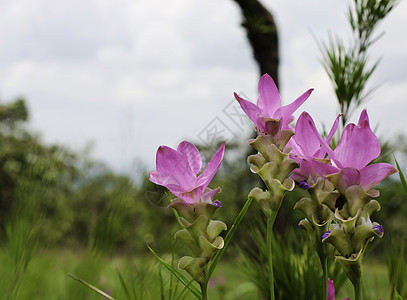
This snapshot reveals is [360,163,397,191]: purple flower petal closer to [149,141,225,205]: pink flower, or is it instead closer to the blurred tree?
[149,141,225,205]: pink flower

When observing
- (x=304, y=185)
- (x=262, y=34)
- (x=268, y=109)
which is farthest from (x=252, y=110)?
(x=262, y=34)

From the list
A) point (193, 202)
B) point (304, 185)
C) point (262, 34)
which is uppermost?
point (262, 34)

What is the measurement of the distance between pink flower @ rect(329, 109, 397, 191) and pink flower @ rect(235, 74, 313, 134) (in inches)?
3.7

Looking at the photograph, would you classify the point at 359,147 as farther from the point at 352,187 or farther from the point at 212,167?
the point at 212,167

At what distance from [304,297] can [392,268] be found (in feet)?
0.77

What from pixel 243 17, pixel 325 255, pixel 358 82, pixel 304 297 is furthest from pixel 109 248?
pixel 243 17

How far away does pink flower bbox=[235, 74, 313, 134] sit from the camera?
64cm

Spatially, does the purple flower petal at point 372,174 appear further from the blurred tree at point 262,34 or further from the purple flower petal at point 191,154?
the blurred tree at point 262,34

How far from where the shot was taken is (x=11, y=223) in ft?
3.73

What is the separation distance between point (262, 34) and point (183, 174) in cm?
226

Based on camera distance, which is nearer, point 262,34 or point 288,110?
point 288,110

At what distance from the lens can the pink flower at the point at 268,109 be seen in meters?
0.64

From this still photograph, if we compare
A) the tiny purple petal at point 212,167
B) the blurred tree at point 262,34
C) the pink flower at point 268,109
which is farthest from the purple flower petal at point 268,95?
the blurred tree at point 262,34

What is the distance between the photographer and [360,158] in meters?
0.59
